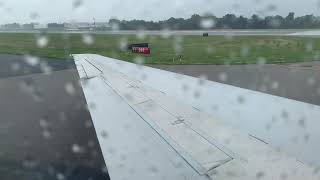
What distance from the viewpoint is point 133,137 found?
10.7 feet

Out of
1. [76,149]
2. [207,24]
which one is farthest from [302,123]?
[76,149]

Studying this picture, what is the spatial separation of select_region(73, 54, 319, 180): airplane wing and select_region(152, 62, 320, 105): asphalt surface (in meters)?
5.00

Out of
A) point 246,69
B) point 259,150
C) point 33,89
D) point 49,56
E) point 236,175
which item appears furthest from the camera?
point 49,56

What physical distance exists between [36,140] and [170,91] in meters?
2.30

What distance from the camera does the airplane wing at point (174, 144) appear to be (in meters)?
2.50

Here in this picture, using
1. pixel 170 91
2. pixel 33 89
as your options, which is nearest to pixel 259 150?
pixel 170 91

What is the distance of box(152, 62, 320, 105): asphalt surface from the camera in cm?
980

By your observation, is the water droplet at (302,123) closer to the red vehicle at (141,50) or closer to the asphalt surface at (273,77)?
the asphalt surface at (273,77)

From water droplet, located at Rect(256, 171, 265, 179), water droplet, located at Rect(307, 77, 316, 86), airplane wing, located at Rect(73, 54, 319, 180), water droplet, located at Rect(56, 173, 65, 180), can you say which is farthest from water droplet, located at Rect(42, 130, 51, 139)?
water droplet, located at Rect(307, 77, 316, 86)

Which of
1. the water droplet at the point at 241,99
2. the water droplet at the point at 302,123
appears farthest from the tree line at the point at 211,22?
the water droplet at the point at 302,123

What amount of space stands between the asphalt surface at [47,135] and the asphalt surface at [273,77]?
4.62 metres

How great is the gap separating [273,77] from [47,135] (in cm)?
850

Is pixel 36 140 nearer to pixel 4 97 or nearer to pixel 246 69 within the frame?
pixel 4 97

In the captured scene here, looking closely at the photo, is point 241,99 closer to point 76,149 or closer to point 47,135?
point 76,149
